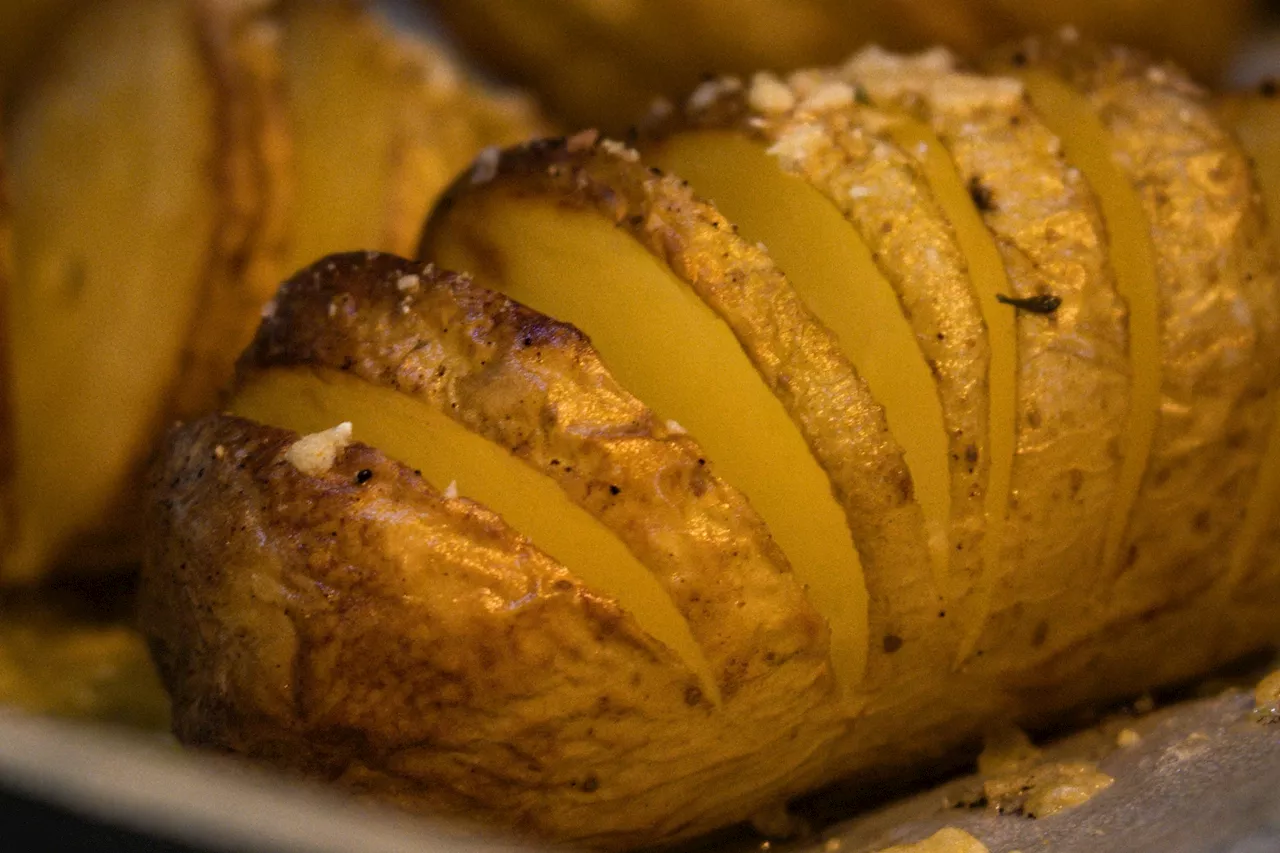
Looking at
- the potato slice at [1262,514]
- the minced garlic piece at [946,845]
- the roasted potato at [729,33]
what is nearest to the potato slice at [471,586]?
the minced garlic piece at [946,845]

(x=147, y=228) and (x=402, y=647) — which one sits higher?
(x=147, y=228)

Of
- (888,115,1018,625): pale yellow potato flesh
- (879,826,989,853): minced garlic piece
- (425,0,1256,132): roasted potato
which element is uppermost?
(425,0,1256,132): roasted potato

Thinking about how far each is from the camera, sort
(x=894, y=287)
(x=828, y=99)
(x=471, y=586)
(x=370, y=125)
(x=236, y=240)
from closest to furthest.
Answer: (x=471, y=586)
(x=894, y=287)
(x=828, y=99)
(x=236, y=240)
(x=370, y=125)

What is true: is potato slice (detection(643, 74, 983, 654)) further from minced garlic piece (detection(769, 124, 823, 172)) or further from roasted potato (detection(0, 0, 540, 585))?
roasted potato (detection(0, 0, 540, 585))

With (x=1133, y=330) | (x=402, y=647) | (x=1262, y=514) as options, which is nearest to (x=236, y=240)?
(x=402, y=647)

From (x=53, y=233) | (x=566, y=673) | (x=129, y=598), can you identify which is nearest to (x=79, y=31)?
(x=53, y=233)

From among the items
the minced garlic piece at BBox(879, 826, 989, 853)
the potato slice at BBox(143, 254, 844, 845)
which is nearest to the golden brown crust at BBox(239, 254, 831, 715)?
the potato slice at BBox(143, 254, 844, 845)

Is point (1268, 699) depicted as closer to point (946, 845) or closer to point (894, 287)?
point (946, 845)
